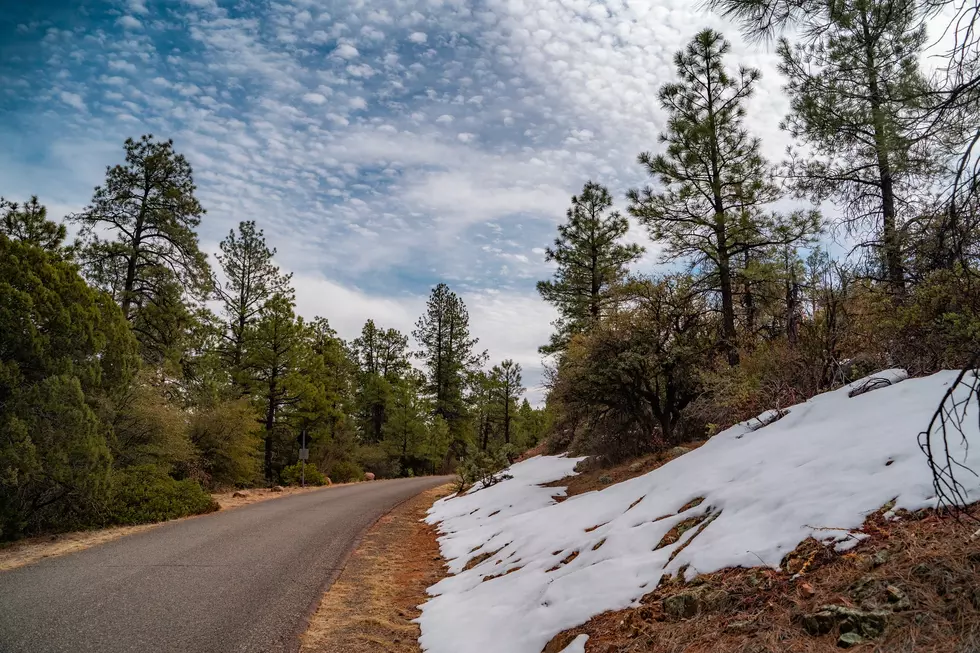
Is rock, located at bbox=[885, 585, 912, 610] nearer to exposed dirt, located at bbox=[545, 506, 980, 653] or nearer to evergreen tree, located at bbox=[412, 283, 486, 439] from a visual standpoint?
exposed dirt, located at bbox=[545, 506, 980, 653]

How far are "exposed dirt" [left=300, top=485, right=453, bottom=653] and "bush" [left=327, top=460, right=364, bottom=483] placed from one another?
1933 centimetres

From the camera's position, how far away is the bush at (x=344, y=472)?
29.4 meters

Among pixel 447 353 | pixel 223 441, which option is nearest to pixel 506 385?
pixel 447 353

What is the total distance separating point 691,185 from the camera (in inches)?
535

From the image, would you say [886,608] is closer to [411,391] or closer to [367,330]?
[411,391]

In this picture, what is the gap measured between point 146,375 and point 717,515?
47.8 ft

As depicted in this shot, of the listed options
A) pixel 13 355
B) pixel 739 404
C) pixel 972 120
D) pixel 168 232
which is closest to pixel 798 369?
pixel 739 404

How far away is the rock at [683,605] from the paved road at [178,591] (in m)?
3.44

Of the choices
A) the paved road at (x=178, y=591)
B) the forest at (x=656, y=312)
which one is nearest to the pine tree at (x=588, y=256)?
the forest at (x=656, y=312)

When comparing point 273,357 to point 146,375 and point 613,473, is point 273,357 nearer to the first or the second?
point 146,375

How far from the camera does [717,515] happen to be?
4684 mm

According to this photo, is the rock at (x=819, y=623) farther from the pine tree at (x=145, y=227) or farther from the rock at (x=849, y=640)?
the pine tree at (x=145, y=227)

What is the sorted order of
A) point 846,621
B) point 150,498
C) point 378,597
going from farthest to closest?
1. point 150,498
2. point 378,597
3. point 846,621

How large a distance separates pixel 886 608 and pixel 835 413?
3.52 metres
